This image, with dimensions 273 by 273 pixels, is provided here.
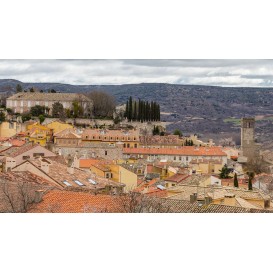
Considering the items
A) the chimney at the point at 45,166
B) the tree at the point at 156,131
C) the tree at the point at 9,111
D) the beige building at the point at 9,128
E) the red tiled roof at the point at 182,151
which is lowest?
the red tiled roof at the point at 182,151

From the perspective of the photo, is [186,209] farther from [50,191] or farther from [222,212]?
[50,191]

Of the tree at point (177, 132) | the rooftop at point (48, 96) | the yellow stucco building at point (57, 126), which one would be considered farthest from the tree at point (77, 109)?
the tree at point (177, 132)

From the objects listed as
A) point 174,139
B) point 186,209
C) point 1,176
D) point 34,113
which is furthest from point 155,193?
point 34,113

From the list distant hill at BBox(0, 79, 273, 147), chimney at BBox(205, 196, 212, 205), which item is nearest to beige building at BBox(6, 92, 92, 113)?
distant hill at BBox(0, 79, 273, 147)

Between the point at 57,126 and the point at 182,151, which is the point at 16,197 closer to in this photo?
the point at 182,151

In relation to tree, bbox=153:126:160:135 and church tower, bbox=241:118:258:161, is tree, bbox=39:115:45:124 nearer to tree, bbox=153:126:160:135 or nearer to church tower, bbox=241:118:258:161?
tree, bbox=153:126:160:135

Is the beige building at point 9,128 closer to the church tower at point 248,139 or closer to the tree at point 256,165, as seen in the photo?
the church tower at point 248,139
